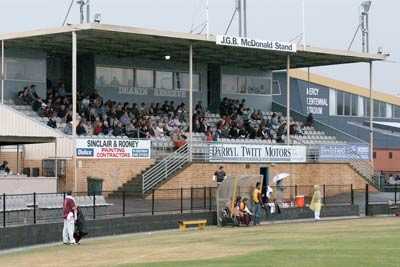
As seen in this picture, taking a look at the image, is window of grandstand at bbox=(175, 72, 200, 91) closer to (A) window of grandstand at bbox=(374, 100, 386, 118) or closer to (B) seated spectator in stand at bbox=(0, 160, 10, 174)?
(B) seated spectator in stand at bbox=(0, 160, 10, 174)

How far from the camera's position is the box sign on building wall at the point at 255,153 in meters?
48.3

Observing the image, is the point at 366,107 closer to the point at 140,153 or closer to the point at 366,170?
the point at 366,170

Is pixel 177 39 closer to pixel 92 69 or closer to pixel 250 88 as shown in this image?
pixel 92 69

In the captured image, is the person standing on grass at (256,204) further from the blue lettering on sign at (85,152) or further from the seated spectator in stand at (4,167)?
the seated spectator in stand at (4,167)

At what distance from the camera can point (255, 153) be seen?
A: 5044 centimetres

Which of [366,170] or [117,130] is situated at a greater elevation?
[117,130]

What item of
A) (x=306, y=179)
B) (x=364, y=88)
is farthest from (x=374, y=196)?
(x=364, y=88)

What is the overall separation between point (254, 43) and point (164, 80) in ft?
27.7

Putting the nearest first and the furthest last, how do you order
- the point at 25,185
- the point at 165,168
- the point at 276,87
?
the point at 25,185
the point at 165,168
the point at 276,87

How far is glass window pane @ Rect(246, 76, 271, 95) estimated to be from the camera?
63688 millimetres

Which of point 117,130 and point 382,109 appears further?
point 382,109

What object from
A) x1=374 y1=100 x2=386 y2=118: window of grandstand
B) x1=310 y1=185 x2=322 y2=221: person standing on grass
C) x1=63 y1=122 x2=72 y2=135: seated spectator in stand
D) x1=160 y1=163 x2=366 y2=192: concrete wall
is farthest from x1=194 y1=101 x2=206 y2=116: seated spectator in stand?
x1=374 y1=100 x2=386 y2=118: window of grandstand

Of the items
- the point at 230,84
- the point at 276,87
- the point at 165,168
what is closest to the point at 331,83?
the point at 276,87

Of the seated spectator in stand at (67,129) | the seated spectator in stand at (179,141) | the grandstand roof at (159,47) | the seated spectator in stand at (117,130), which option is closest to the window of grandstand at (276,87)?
the grandstand roof at (159,47)
